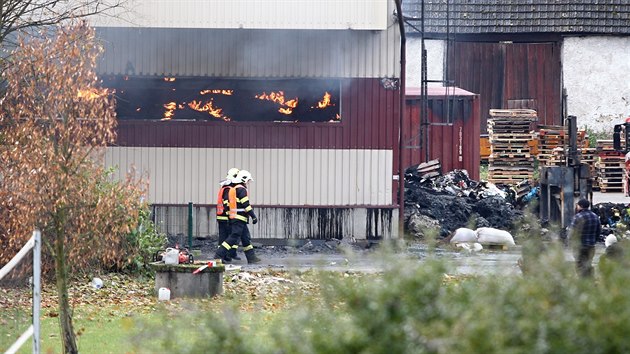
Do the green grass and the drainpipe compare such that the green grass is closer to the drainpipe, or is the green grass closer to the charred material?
the drainpipe

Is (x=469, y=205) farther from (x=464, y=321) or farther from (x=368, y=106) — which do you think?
(x=464, y=321)

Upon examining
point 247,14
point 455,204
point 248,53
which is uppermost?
point 247,14

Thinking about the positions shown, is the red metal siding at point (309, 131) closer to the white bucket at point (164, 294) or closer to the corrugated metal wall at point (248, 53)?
the corrugated metal wall at point (248, 53)

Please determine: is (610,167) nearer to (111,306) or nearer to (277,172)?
(277,172)

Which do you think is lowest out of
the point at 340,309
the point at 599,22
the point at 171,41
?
the point at 340,309

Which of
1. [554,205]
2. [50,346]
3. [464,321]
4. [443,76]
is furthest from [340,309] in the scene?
[443,76]

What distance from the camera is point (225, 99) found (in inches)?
865

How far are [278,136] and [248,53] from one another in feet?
5.30

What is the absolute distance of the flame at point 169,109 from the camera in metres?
22.0

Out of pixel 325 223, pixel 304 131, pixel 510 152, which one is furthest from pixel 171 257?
pixel 510 152

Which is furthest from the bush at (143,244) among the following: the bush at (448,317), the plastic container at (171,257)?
the bush at (448,317)

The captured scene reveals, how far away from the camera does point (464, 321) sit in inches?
211

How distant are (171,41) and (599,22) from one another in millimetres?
20498

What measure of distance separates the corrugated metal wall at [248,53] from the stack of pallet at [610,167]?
46.4 feet
